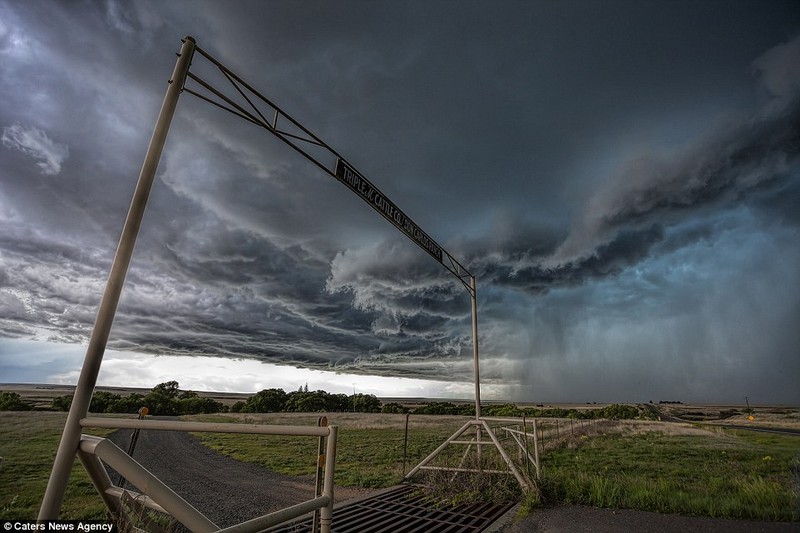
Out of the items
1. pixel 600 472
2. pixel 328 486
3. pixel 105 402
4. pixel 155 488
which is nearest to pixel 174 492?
pixel 155 488

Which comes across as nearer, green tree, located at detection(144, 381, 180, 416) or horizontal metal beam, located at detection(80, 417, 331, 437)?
horizontal metal beam, located at detection(80, 417, 331, 437)

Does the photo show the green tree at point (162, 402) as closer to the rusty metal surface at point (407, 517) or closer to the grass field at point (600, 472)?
the grass field at point (600, 472)

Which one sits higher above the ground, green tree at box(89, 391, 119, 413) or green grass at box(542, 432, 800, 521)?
green grass at box(542, 432, 800, 521)

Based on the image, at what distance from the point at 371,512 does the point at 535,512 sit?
10.3 feet

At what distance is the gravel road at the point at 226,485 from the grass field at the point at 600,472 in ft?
4.48

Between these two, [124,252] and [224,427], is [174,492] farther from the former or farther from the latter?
[124,252]

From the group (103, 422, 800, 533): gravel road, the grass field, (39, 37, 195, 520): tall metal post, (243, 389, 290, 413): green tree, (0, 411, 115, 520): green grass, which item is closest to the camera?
(39, 37, 195, 520): tall metal post

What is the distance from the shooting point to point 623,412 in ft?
196

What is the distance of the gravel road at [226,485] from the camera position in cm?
850

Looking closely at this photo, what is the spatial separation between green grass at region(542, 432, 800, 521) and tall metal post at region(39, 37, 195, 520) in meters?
7.89

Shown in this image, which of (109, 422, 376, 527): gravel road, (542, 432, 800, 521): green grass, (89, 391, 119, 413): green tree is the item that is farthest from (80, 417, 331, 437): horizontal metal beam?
(89, 391, 119, 413): green tree

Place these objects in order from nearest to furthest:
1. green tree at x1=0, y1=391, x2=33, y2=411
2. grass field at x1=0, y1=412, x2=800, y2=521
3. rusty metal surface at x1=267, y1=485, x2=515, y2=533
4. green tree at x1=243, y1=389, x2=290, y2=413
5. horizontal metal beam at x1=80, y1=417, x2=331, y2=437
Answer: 1. horizontal metal beam at x1=80, y1=417, x2=331, y2=437
2. rusty metal surface at x1=267, y1=485, x2=515, y2=533
3. grass field at x1=0, y1=412, x2=800, y2=521
4. green tree at x1=0, y1=391, x2=33, y2=411
5. green tree at x1=243, y1=389, x2=290, y2=413

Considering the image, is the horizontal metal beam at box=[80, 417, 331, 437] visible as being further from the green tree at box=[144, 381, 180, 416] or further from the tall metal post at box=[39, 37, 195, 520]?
the green tree at box=[144, 381, 180, 416]

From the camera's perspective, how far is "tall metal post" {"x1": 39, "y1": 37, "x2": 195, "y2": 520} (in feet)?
9.72
